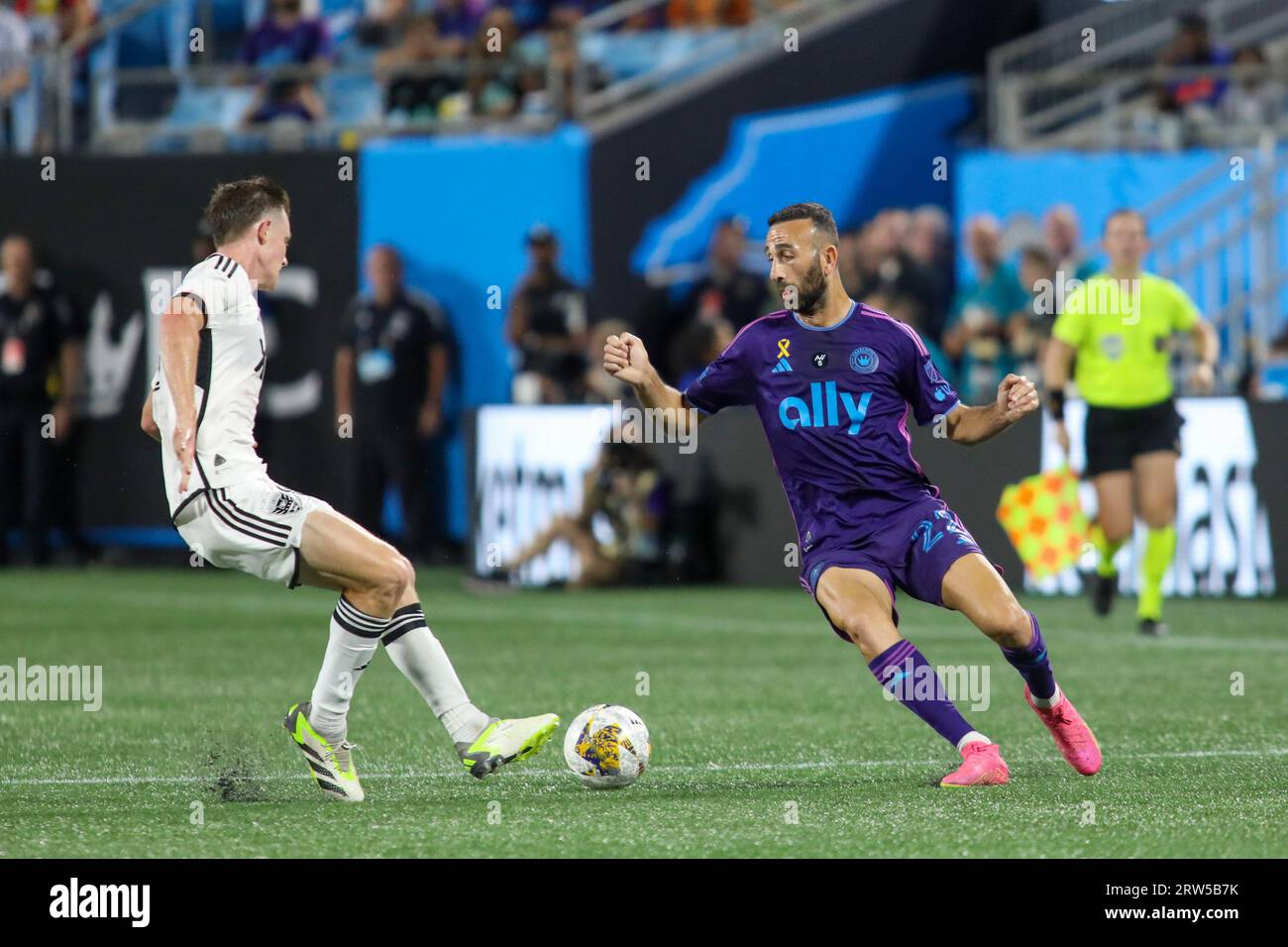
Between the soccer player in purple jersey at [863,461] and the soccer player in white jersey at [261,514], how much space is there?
1087mm

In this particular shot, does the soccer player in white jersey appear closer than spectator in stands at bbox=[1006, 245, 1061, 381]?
Yes

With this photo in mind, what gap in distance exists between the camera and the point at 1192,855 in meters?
5.94

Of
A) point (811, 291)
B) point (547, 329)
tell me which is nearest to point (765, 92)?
point (547, 329)

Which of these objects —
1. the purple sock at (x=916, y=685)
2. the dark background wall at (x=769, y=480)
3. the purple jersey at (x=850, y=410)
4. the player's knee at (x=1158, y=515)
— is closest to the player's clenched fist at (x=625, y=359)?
the purple jersey at (x=850, y=410)

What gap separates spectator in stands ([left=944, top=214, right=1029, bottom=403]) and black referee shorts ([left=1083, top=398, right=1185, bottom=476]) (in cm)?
338

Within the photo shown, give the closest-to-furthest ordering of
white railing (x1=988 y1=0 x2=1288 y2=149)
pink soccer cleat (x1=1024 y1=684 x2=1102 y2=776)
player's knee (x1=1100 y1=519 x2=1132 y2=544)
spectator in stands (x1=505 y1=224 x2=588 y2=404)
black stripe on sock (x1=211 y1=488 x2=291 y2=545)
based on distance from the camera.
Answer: black stripe on sock (x1=211 y1=488 x2=291 y2=545)
pink soccer cleat (x1=1024 y1=684 x2=1102 y2=776)
player's knee (x1=1100 y1=519 x2=1132 y2=544)
spectator in stands (x1=505 y1=224 x2=588 y2=404)
white railing (x1=988 y1=0 x2=1288 y2=149)

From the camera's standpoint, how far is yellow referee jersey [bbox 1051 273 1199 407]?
12.9 m

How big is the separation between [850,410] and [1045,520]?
25.6ft

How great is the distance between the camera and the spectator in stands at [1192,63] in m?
18.5

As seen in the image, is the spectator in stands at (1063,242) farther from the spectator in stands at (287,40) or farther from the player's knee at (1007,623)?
the player's knee at (1007,623)

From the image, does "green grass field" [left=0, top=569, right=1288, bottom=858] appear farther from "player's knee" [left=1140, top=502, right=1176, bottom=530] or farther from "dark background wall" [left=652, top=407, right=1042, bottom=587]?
"dark background wall" [left=652, top=407, right=1042, bottom=587]

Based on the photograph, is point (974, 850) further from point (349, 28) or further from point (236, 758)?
point (349, 28)

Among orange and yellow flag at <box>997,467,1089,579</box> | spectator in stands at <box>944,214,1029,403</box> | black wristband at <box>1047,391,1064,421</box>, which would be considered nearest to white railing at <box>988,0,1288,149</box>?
spectator in stands at <box>944,214,1029,403</box>

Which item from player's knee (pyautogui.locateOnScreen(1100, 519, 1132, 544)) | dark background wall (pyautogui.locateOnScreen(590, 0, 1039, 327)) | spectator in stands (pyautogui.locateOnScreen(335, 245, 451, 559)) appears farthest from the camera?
dark background wall (pyautogui.locateOnScreen(590, 0, 1039, 327))
